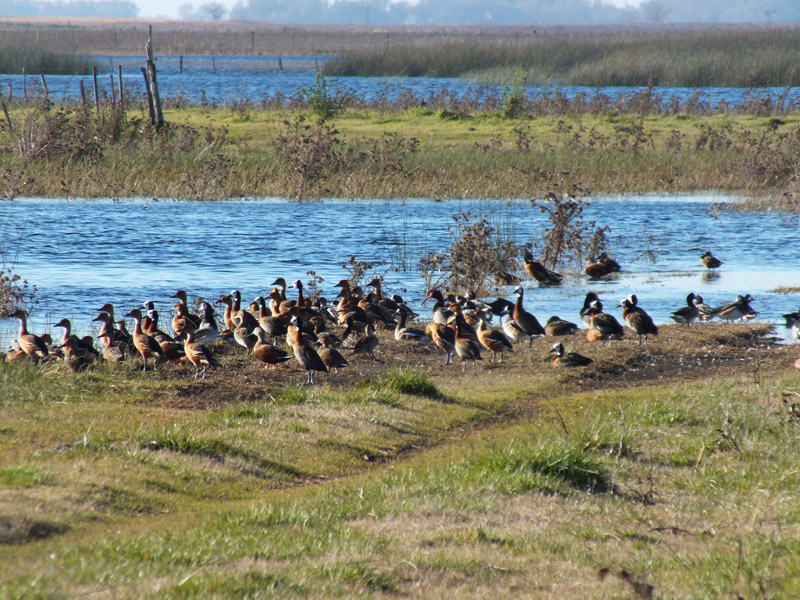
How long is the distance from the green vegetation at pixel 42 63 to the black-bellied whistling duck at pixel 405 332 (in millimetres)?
52906

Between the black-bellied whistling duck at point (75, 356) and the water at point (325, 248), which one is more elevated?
the black-bellied whistling duck at point (75, 356)

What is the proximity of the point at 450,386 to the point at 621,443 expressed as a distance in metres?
4.34

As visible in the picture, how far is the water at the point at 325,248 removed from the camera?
19.7m

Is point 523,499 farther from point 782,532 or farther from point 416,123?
point 416,123

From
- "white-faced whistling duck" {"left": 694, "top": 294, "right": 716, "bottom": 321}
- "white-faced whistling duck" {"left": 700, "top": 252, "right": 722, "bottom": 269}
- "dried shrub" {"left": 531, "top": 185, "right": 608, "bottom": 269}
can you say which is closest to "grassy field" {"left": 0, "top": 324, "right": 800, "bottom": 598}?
"white-faced whistling duck" {"left": 694, "top": 294, "right": 716, "bottom": 321}

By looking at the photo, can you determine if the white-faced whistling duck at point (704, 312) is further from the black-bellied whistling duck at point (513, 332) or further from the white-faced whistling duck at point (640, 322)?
the black-bellied whistling duck at point (513, 332)

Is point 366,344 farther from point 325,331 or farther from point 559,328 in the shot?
point 559,328

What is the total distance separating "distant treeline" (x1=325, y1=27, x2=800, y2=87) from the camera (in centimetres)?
5738

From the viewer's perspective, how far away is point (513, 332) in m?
15.2

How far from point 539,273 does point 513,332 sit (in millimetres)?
5501

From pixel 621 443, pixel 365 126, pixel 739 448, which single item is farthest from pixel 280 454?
pixel 365 126

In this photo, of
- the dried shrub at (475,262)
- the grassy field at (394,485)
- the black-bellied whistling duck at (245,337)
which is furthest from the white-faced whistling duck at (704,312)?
the black-bellied whistling duck at (245,337)

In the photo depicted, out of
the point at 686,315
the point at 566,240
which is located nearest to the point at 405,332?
the point at 686,315

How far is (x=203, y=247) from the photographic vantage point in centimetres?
2453
